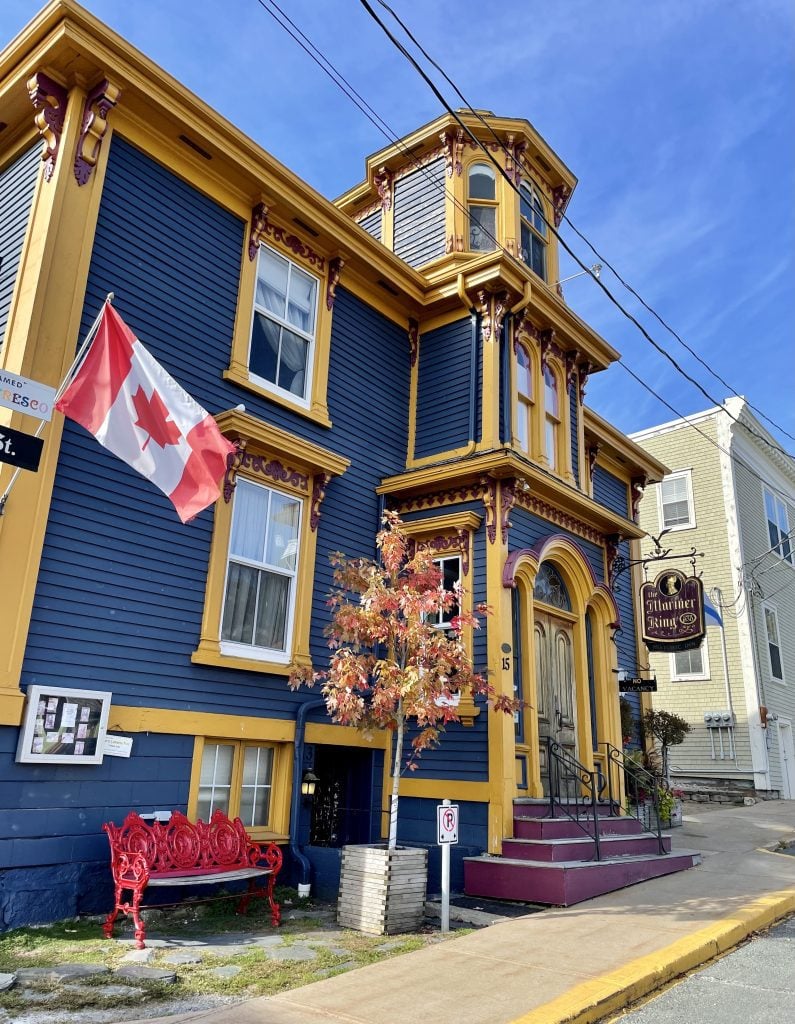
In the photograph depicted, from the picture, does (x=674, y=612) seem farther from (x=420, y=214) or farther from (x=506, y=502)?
(x=420, y=214)

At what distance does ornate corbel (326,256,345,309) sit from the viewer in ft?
37.9

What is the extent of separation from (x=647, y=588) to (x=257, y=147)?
9.69 meters

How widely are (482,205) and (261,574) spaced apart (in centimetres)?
780

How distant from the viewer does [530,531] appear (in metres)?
11.5

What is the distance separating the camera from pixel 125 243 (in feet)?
29.7

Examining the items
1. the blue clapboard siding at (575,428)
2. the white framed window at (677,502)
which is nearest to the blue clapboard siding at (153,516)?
the blue clapboard siding at (575,428)

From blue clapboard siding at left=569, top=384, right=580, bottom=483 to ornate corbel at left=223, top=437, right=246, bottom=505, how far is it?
6.06 m

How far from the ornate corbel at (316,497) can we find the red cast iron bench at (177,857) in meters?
3.80

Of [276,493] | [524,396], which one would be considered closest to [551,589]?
[524,396]

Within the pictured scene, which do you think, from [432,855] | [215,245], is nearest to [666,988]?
[432,855]

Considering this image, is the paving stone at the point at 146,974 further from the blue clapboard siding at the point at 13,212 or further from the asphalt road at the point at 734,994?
the blue clapboard siding at the point at 13,212

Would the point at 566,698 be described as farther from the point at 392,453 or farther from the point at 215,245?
the point at 215,245

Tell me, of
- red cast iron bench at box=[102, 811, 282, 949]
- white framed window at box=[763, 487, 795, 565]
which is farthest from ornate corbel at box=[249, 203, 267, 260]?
white framed window at box=[763, 487, 795, 565]

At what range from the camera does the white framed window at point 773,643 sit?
75.4 feet
